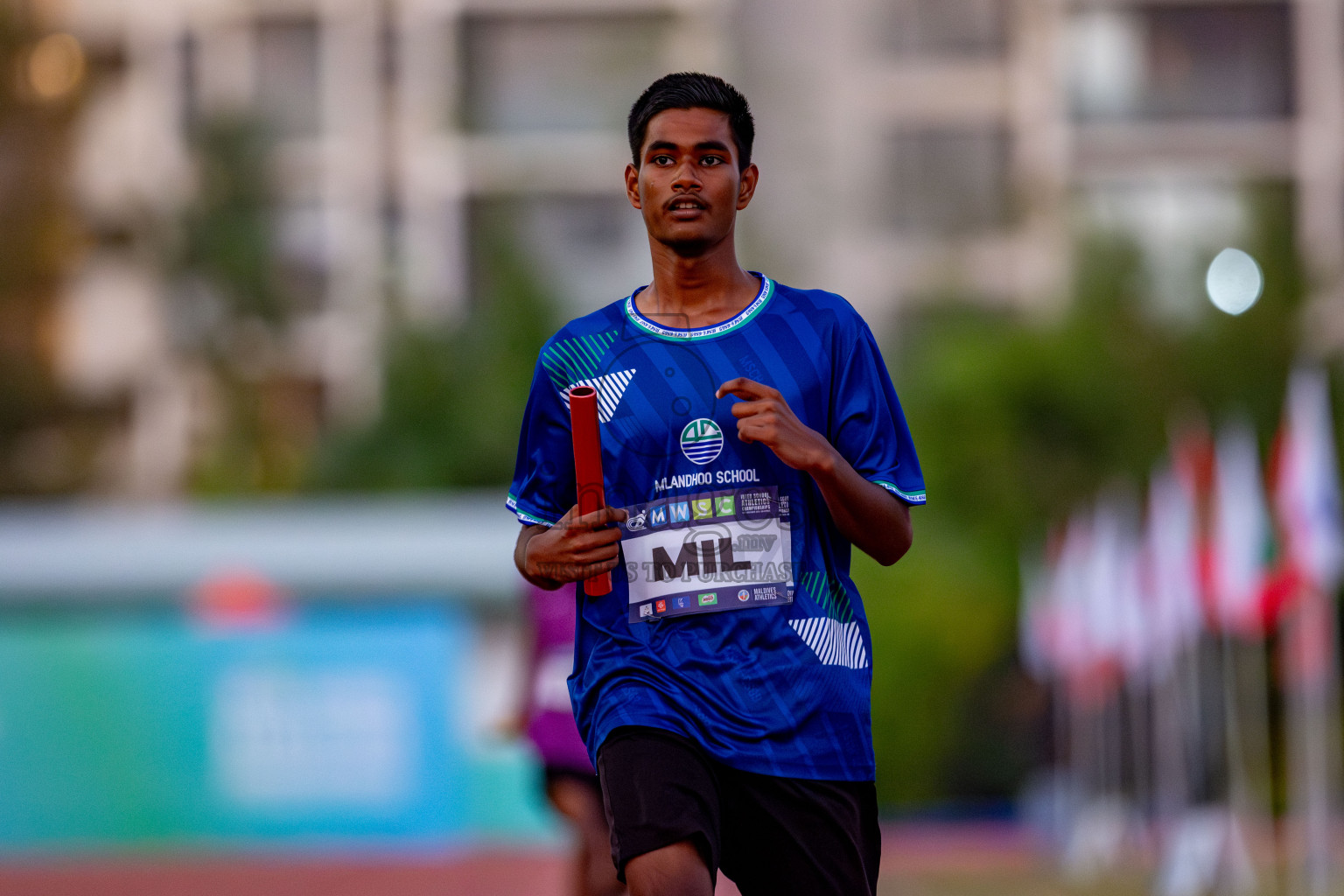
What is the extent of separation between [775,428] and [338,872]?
1291cm

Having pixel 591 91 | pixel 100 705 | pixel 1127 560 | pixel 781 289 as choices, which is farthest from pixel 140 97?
pixel 781 289

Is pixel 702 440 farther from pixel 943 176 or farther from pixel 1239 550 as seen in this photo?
pixel 943 176

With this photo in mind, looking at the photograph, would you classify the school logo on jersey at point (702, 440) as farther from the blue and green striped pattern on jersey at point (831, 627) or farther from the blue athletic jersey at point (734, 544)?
the blue and green striped pattern on jersey at point (831, 627)

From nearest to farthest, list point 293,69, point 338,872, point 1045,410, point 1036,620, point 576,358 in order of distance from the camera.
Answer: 1. point 576,358
2. point 338,872
3. point 1036,620
4. point 1045,410
5. point 293,69

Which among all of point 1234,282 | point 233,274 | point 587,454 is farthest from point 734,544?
point 233,274

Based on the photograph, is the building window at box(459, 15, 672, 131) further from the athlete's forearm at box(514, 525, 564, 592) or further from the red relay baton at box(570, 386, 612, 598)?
the red relay baton at box(570, 386, 612, 598)

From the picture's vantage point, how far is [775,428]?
3.39m

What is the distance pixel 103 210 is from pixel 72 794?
2264 centimetres

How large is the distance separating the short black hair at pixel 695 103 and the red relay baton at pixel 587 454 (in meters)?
0.55

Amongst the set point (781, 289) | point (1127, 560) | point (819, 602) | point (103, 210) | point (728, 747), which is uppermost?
point (103, 210)

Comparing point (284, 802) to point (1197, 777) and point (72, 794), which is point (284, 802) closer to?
point (72, 794)

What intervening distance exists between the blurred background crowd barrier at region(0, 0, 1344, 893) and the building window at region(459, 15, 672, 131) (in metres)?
0.08

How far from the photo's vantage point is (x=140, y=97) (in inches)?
1490

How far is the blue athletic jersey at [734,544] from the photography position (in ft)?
11.7
